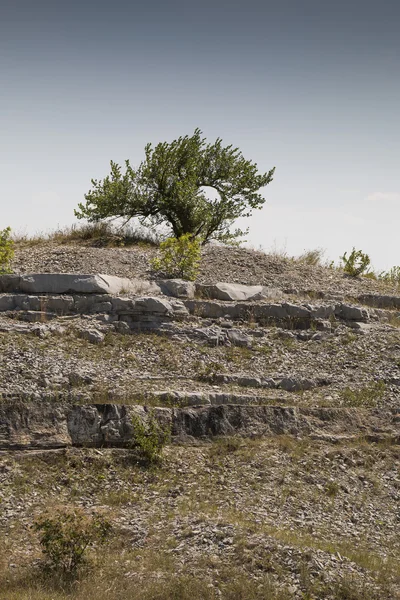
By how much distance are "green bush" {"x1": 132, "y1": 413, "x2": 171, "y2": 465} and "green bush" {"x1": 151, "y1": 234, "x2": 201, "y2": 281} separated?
33.8 ft

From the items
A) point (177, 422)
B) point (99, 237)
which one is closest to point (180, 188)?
point (99, 237)

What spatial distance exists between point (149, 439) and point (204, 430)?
182 cm

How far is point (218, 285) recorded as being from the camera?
76.1 feet

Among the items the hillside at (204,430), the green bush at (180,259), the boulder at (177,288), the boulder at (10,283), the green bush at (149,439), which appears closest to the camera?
the hillside at (204,430)

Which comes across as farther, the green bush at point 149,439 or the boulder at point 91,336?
the boulder at point 91,336

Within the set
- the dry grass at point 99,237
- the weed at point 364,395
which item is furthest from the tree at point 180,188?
the weed at point 364,395

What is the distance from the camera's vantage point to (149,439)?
14273 millimetres

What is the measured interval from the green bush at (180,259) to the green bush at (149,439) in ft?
33.8

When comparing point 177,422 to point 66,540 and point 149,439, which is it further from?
point 66,540

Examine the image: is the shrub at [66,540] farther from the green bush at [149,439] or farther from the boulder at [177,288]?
the boulder at [177,288]

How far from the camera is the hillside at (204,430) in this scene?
10508mm

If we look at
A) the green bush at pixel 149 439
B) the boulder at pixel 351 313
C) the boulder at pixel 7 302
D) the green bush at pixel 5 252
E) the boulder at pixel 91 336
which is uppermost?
the green bush at pixel 5 252

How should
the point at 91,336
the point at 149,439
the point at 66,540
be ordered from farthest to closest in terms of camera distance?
the point at 91,336
the point at 149,439
the point at 66,540

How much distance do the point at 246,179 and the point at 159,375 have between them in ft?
60.4
